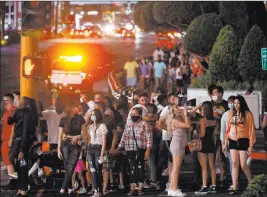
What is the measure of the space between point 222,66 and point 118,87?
4.41 m

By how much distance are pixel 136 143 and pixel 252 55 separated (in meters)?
9.35

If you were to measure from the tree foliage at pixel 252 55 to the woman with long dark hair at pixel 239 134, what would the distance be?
9033 mm

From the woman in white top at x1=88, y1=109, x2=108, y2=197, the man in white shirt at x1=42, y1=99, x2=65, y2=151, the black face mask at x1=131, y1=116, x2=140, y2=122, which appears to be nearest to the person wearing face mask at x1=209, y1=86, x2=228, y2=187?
the black face mask at x1=131, y1=116, x2=140, y2=122

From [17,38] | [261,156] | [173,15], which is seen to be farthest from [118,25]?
[261,156]

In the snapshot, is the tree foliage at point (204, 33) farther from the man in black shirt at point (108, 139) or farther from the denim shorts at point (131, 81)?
the man in black shirt at point (108, 139)

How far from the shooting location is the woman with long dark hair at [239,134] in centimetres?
1350

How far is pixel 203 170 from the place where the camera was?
45.3ft

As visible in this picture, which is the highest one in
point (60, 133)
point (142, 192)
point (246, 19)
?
point (246, 19)

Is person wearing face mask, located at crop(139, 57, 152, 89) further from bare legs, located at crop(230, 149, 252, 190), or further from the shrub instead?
the shrub

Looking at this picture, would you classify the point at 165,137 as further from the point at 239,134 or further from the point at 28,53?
the point at 28,53

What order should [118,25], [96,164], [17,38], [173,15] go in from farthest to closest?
[118,25] < [17,38] < [173,15] < [96,164]

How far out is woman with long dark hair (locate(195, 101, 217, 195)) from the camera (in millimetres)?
13844

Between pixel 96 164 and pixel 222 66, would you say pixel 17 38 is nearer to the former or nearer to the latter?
pixel 222 66

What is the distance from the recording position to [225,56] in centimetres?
2317
